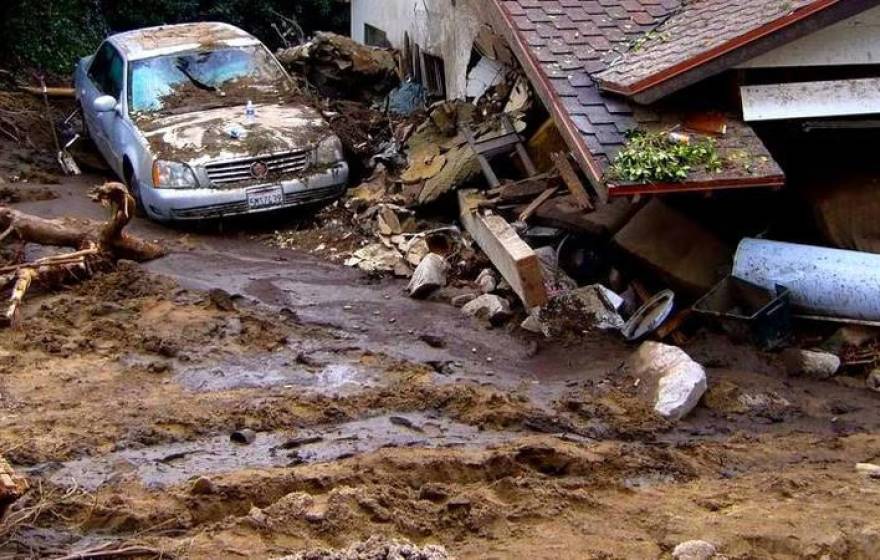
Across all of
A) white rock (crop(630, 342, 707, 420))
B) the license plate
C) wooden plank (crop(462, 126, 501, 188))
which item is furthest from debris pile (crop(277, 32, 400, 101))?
white rock (crop(630, 342, 707, 420))

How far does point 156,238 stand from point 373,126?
3.85m

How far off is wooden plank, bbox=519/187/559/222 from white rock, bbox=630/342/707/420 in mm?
2069

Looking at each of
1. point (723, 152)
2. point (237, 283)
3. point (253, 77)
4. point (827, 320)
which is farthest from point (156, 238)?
point (827, 320)

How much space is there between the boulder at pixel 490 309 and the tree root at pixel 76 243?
3.13 meters

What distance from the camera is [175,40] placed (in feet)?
44.0

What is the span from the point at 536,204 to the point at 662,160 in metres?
1.83

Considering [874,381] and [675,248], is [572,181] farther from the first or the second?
[874,381]

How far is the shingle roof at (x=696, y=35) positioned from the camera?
29.7ft

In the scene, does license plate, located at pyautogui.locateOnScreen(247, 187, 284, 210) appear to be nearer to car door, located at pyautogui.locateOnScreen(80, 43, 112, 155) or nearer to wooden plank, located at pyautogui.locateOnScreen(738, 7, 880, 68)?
car door, located at pyautogui.locateOnScreen(80, 43, 112, 155)

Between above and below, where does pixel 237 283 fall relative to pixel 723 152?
below

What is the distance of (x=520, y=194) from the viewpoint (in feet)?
34.9

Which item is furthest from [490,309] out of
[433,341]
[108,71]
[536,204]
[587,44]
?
[108,71]

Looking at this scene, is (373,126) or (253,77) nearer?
(253,77)

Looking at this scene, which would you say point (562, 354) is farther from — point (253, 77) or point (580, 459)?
point (253, 77)
